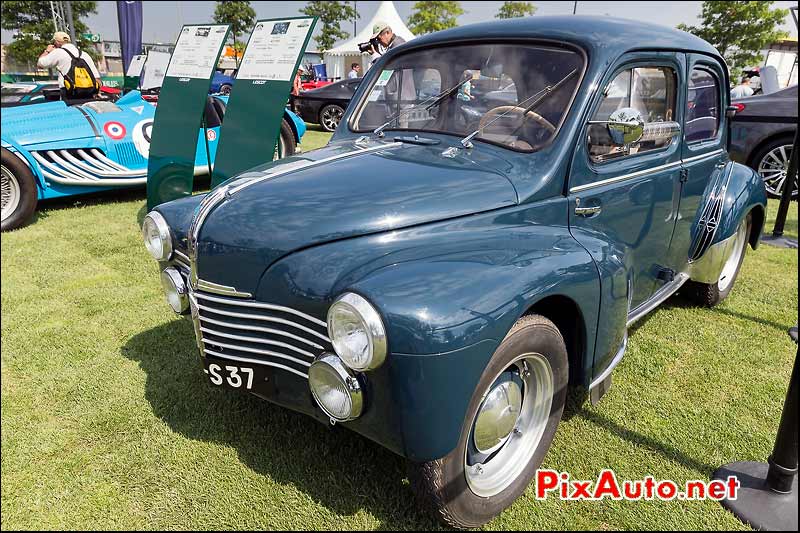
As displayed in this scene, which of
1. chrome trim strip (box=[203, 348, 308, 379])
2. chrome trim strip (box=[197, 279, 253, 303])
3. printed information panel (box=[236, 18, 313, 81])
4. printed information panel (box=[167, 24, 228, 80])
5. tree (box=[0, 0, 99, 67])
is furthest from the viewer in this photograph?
tree (box=[0, 0, 99, 67])

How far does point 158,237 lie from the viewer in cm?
271

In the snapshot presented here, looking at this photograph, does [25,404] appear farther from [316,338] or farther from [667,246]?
[667,246]

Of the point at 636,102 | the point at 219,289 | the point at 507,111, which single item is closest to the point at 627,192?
the point at 636,102

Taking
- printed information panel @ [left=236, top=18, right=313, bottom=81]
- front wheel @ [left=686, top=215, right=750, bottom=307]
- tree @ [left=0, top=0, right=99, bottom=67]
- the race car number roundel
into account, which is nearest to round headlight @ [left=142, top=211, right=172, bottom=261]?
printed information panel @ [left=236, top=18, right=313, bottom=81]

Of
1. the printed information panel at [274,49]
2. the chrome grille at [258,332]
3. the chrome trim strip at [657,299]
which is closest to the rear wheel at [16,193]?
the printed information panel at [274,49]

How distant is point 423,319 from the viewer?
1.67 meters

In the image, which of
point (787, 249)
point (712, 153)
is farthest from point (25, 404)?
point (787, 249)

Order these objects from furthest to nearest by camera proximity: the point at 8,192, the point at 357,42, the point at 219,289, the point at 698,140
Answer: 1. the point at 357,42
2. the point at 8,192
3. the point at 698,140
4. the point at 219,289

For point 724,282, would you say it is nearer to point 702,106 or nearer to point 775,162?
point 702,106

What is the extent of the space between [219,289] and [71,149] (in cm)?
495

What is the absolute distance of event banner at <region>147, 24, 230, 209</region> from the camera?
5.70m

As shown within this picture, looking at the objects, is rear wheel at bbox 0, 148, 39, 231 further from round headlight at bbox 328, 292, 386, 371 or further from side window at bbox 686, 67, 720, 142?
side window at bbox 686, 67, 720, 142

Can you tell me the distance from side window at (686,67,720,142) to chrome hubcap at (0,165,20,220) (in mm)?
6009

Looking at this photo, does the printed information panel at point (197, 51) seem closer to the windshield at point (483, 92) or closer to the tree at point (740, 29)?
the windshield at point (483, 92)
